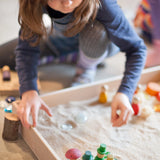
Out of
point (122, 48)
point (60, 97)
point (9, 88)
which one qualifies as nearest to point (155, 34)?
point (122, 48)

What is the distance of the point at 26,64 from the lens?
3.31 ft

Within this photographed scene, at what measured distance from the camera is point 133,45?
99cm

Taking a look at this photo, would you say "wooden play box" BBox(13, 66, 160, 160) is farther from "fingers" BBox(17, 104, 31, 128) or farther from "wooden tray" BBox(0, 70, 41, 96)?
"wooden tray" BBox(0, 70, 41, 96)

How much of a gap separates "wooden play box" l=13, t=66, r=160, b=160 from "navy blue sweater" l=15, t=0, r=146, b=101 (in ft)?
0.35

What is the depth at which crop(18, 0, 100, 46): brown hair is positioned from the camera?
80 cm

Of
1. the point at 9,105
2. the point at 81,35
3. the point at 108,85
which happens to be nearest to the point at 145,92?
the point at 108,85

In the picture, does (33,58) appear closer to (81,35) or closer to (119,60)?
(81,35)

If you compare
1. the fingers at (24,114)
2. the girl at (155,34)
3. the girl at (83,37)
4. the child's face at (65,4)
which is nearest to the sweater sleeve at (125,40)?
the girl at (83,37)

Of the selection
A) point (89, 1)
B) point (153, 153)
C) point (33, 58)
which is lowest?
point (153, 153)

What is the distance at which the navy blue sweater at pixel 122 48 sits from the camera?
93 cm

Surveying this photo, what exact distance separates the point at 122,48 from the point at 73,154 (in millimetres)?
458

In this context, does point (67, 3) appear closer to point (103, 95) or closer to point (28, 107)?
point (28, 107)

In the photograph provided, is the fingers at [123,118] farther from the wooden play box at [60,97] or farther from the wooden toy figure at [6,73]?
the wooden toy figure at [6,73]

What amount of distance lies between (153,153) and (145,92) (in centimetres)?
40
